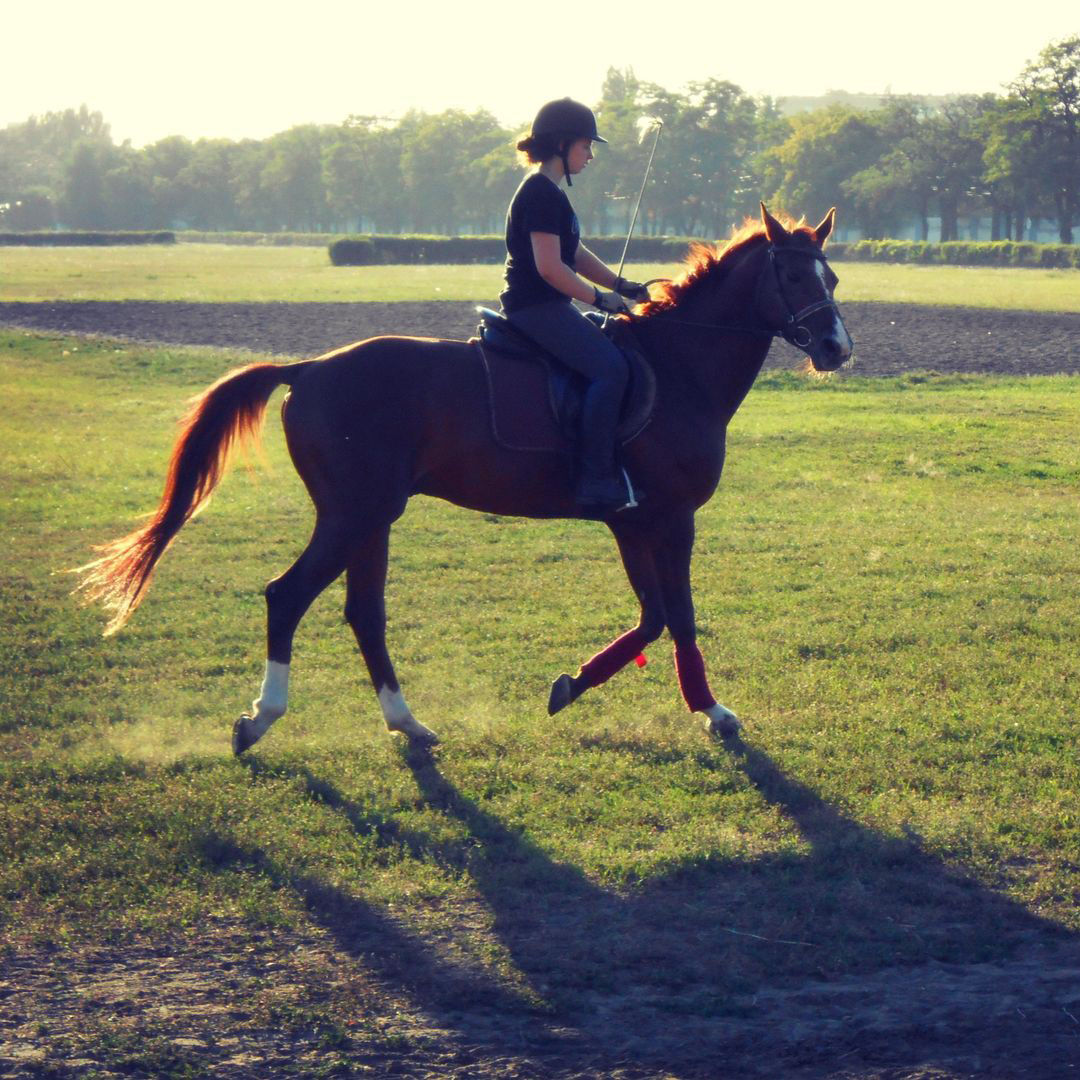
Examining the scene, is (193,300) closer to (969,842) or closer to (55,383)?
(55,383)

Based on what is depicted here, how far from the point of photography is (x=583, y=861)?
545 cm

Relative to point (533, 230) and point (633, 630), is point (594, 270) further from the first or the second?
point (633, 630)

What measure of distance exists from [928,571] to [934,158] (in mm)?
97553

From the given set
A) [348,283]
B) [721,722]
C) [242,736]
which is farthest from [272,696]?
[348,283]

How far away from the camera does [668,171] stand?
4173 inches

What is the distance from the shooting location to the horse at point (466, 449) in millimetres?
6645

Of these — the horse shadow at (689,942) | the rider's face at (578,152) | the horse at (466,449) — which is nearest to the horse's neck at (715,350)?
the horse at (466,449)

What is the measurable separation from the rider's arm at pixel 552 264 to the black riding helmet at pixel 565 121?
0.33 m

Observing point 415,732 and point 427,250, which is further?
point 427,250

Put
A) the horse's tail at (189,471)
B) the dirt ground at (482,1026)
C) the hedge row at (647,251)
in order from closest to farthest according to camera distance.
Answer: the dirt ground at (482,1026) → the horse's tail at (189,471) → the hedge row at (647,251)

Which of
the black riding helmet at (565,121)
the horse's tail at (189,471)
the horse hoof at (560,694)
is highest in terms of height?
the black riding helmet at (565,121)

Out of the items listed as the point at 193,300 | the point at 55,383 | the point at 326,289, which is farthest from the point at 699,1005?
the point at 326,289

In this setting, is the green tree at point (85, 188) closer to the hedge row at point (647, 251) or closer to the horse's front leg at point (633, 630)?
the hedge row at point (647, 251)

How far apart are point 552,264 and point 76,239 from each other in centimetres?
10542
